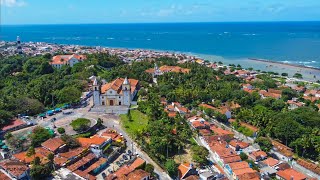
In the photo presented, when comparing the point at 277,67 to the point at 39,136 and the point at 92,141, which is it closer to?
the point at 92,141

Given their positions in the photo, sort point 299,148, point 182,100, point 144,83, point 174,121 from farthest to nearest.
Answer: point 144,83 < point 182,100 < point 174,121 < point 299,148

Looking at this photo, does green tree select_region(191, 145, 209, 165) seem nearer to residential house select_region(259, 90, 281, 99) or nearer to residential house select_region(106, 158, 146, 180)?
residential house select_region(106, 158, 146, 180)

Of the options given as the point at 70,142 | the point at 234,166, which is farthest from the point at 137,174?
the point at 234,166

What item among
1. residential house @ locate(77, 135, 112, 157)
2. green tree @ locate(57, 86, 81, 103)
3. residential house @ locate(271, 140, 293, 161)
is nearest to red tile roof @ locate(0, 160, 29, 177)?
residential house @ locate(77, 135, 112, 157)

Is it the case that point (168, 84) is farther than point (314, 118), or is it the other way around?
point (168, 84)

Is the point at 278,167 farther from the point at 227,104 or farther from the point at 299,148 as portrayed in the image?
the point at 227,104

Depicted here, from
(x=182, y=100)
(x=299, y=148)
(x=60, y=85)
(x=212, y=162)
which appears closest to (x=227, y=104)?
(x=182, y=100)

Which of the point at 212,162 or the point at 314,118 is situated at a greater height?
the point at 314,118
